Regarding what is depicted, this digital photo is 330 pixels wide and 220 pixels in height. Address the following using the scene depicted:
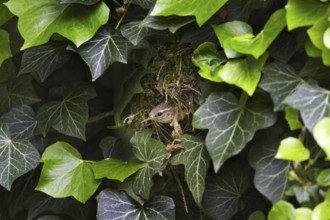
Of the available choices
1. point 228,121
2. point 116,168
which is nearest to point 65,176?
point 116,168

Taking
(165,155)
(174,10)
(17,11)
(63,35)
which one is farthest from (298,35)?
(17,11)

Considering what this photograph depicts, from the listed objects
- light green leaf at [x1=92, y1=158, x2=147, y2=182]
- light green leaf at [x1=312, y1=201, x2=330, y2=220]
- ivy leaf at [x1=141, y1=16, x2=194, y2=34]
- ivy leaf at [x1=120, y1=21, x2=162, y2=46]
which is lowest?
light green leaf at [x1=92, y1=158, x2=147, y2=182]

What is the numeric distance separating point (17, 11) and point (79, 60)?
0.31 meters

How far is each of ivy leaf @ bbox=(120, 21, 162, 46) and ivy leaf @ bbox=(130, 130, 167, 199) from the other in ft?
0.61

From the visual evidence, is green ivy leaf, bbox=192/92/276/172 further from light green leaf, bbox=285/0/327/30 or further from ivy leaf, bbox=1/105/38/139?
ivy leaf, bbox=1/105/38/139

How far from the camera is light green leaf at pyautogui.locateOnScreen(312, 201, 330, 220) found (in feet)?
2.63

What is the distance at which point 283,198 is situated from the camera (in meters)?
0.85

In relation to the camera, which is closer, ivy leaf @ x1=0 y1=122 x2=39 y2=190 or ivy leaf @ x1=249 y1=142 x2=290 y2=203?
ivy leaf @ x1=249 y1=142 x2=290 y2=203

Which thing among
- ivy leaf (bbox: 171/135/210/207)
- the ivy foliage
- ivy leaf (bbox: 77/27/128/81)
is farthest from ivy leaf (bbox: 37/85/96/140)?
ivy leaf (bbox: 171/135/210/207)

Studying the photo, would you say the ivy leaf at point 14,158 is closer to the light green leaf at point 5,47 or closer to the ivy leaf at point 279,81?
the light green leaf at point 5,47

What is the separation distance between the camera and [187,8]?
951 mm

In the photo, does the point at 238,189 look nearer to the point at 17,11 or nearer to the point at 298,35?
the point at 298,35

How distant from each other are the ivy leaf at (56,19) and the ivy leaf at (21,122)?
21cm

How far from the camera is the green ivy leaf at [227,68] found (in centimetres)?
88
